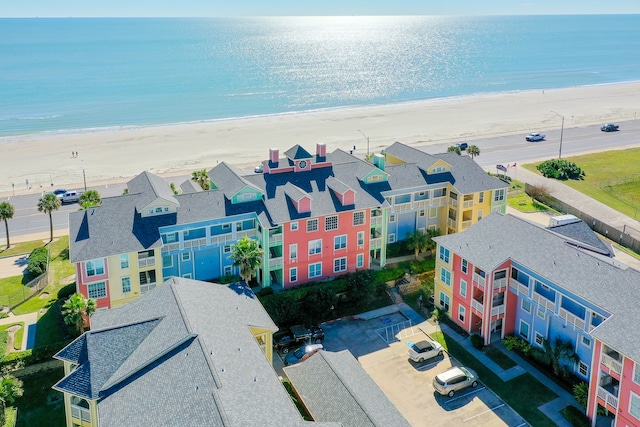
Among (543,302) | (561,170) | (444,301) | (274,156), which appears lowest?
(444,301)

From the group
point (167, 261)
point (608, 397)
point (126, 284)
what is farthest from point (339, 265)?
point (608, 397)

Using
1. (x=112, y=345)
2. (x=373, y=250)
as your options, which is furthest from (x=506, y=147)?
(x=112, y=345)

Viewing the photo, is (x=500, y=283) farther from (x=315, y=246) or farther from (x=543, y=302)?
(x=315, y=246)

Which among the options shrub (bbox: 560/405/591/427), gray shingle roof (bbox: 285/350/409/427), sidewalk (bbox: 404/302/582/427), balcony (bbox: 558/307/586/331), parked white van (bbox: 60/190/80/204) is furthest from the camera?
parked white van (bbox: 60/190/80/204)

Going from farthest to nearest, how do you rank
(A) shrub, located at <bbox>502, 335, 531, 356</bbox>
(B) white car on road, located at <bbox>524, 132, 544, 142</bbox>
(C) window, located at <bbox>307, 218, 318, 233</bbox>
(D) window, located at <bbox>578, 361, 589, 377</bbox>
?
(B) white car on road, located at <bbox>524, 132, 544, 142</bbox>
(C) window, located at <bbox>307, 218, 318, 233</bbox>
(A) shrub, located at <bbox>502, 335, 531, 356</bbox>
(D) window, located at <bbox>578, 361, 589, 377</bbox>

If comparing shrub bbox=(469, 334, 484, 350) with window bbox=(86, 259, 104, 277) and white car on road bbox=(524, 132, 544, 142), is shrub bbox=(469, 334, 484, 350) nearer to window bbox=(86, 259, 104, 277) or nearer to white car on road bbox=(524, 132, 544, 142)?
window bbox=(86, 259, 104, 277)

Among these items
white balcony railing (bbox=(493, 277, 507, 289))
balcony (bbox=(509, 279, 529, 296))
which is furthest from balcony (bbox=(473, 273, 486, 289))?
balcony (bbox=(509, 279, 529, 296))

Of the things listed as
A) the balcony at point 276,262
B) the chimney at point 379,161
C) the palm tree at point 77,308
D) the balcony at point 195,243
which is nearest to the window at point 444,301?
the balcony at point 276,262
